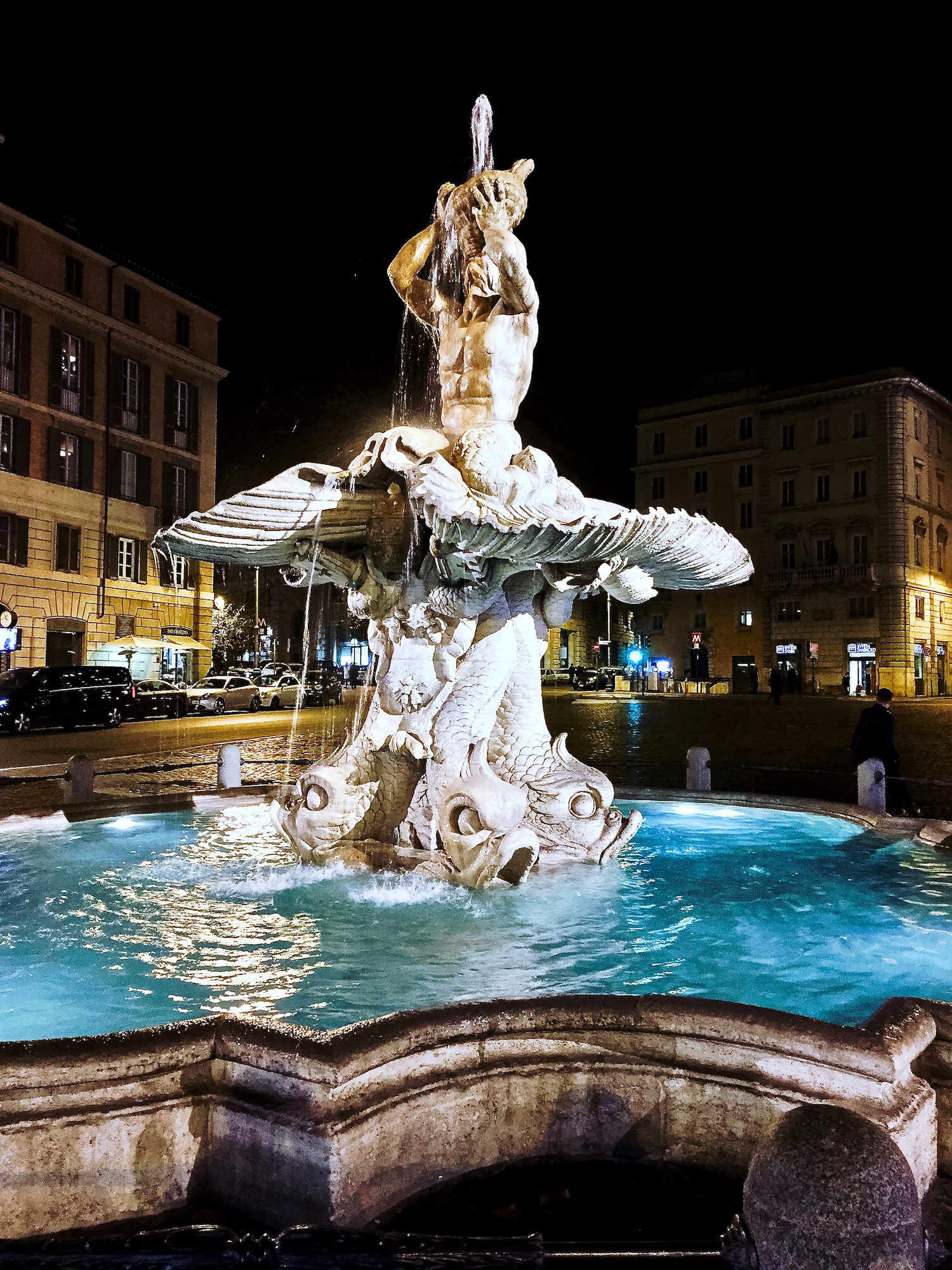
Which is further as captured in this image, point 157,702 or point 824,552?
point 824,552

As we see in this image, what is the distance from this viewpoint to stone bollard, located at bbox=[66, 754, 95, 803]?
914 cm

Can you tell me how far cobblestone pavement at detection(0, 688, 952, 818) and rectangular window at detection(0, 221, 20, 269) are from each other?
1671cm

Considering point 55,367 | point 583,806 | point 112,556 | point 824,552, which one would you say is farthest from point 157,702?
point 824,552

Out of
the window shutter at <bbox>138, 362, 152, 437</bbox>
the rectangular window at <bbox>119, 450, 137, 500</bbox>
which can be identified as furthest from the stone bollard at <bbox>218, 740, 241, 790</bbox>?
the window shutter at <bbox>138, 362, 152, 437</bbox>

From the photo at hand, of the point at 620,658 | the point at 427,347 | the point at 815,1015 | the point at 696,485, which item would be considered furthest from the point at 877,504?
the point at 815,1015

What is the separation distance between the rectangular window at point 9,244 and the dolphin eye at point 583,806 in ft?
100

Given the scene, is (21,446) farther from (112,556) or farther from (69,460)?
(112,556)

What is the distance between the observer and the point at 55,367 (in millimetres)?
31766

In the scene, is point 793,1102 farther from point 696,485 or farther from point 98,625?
point 696,485

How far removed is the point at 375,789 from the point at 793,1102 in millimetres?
4025

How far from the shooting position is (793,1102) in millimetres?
2693

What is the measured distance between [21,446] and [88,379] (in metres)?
4.04

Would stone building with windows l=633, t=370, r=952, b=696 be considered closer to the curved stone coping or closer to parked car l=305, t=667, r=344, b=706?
parked car l=305, t=667, r=344, b=706

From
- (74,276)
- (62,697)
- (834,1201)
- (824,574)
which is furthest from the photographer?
(824,574)
